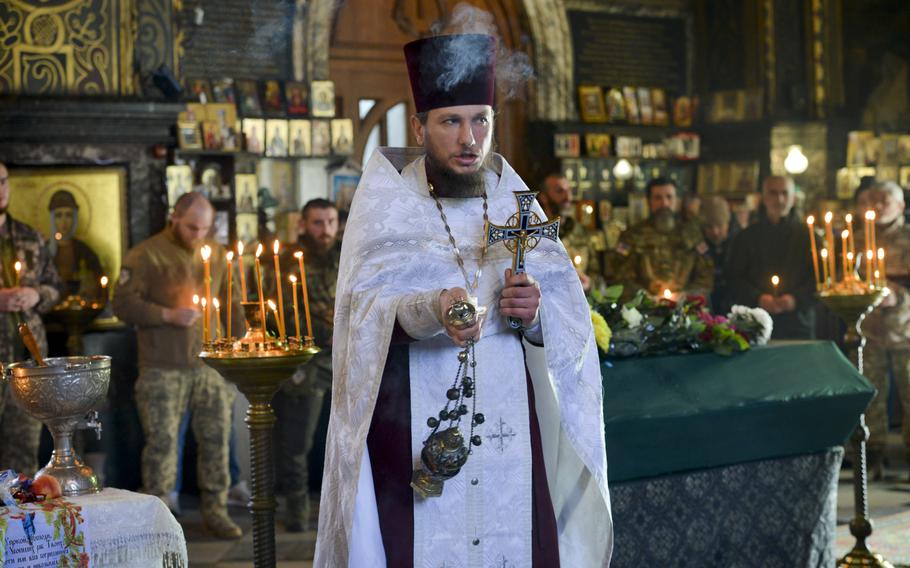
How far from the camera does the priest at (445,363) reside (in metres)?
3.00

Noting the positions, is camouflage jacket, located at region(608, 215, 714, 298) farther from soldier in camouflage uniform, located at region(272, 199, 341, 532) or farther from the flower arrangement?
the flower arrangement

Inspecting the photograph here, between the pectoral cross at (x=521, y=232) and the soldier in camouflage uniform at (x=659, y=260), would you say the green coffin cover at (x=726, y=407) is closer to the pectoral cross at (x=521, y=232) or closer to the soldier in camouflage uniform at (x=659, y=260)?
the pectoral cross at (x=521, y=232)

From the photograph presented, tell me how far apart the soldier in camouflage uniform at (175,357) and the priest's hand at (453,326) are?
3.58 metres

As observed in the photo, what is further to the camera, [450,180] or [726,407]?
[726,407]

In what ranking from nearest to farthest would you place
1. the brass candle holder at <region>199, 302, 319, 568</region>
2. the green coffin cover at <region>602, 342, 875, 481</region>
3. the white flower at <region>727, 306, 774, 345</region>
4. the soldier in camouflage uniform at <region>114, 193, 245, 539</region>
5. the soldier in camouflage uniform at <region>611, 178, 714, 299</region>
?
the brass candle holder at <region>199, 302, 319, 568</region>, the green coffin cover at <region>602, 342, 875, 481</region>, the white flower at <region>727, 306, 774, 345</region>, the soldier in camouflage uniform at <region>114, 193, 245, 539</region>, the soldier in camouflage uniform at <region>611, 178, 714, 299</region>

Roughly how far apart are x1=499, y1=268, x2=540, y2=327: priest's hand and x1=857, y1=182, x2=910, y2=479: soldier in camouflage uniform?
4.99 meters

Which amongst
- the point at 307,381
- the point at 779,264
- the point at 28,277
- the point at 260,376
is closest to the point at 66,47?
the point at 28,277

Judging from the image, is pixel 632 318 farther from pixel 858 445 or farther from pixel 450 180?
pixel 450 180

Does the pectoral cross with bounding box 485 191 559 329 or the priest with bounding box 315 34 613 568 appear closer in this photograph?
the pectoral cross with bounding box 485 191 559 329

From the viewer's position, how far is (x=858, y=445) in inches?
200

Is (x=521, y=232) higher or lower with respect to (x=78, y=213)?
lower

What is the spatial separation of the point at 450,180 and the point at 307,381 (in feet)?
11.2

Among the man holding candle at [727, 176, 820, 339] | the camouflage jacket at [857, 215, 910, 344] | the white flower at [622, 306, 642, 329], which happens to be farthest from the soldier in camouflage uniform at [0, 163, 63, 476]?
the camouflage jacket at [857, 215, 910, 344]

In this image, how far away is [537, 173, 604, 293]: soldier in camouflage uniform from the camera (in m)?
7.86
